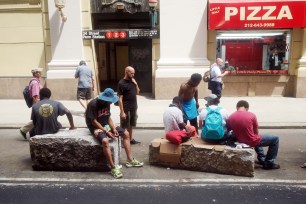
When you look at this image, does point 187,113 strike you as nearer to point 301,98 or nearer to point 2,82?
point 301,98

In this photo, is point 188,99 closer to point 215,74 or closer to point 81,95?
point 215,74

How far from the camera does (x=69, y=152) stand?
5645 millimetres

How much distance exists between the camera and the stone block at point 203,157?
535 centimetres

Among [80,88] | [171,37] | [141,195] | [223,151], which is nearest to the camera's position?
[141,195]

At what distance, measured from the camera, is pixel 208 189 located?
501 cm

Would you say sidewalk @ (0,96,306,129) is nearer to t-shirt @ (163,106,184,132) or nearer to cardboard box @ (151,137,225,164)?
t-shirt @ (163,106,184,132)

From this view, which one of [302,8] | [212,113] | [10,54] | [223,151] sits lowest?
[223,151]

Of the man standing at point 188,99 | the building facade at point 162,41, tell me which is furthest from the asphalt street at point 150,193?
the building facade at point 162,41

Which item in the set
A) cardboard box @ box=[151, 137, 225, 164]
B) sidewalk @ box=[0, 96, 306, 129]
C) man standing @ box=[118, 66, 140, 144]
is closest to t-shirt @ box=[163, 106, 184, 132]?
cardboard box @ box=[151, 137, 225, 164]

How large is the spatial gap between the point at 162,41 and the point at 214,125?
7310 mm

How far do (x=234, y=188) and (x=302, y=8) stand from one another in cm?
887

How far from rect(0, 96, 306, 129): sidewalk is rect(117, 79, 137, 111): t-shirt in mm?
1824

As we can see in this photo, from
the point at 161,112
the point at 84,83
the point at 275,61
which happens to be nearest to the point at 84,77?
the point at 84,83

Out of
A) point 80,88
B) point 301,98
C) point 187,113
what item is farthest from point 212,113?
point 301,98
